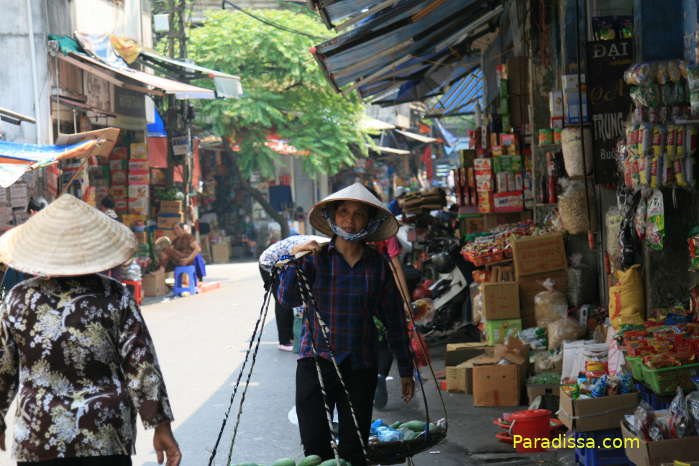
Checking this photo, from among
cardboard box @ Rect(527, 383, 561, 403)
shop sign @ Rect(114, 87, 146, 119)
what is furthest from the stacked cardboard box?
shop sign @ Rect(114, 87, 146, 119)

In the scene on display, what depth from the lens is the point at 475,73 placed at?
1920 cm

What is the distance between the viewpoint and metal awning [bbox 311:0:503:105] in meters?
10.3

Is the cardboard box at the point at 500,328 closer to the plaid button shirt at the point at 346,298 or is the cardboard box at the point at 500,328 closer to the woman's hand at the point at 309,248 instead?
the plaid button shirt at the point at 346,298

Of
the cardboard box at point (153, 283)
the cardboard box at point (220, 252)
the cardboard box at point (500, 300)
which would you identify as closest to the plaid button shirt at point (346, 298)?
the cardboard box at point (500, 300)

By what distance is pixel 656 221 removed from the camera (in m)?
6.33

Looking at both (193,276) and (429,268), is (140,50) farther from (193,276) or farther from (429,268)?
(429,268)

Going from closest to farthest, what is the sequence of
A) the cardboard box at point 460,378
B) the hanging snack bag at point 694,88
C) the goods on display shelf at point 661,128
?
1. the hanging snack bag at point 694,88
2. the goods on display shelf at point 661,128
3. the cardboard box at point 460,378

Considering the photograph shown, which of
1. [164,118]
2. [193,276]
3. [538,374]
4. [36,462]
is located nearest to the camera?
[36,462]

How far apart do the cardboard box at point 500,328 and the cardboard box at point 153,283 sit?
11659 millimetres

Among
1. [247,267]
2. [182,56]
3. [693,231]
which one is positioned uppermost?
[182,56]

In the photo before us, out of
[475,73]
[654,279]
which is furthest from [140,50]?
[654,279]

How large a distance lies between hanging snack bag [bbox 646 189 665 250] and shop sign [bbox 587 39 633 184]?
95 centimetres

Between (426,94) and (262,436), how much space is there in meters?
12.0

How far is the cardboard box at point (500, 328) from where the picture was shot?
9.67m
